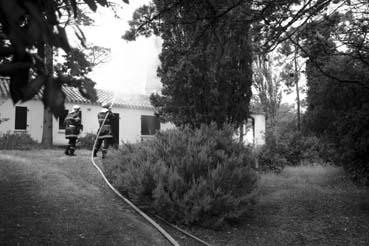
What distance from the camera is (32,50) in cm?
152

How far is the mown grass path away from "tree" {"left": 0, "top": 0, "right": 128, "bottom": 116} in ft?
11.8

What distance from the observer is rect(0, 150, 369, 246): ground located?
4844 millimetres

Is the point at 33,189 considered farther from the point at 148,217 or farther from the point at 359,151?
the point at 359,151

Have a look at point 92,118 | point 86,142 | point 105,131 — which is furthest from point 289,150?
point 92,118

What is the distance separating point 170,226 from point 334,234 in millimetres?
2826

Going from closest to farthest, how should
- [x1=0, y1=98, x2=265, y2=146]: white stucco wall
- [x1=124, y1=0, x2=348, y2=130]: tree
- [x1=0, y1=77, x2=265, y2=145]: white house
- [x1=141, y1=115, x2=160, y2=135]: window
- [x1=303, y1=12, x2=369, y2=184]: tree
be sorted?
[x1=124, y1=0, x2=348, y2=130]: tree
[x1=303, y1=12, x2=369, y2=184]: tree
[x1=0, y1=98, x2=265, y2=146]: white stucco wall
[x1=0, y1=77, x2=265, y2=145]: white house
[x1=141, y1=115, x2=160, y2=135]: window

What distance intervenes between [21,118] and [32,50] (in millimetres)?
19622

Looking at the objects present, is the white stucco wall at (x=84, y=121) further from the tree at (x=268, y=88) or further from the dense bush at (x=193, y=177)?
the dense bush at (x=193, y=177)

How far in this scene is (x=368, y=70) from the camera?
6.77 metres

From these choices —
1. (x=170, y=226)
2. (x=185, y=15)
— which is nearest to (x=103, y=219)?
(x=170, y=226)

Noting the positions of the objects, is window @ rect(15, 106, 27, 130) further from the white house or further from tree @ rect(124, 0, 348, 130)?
tree @ rect(124, 0, 348, 130)

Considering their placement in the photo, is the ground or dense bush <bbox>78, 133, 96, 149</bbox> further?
dense bush <bbox>78, 133, 96, 149</bbox>

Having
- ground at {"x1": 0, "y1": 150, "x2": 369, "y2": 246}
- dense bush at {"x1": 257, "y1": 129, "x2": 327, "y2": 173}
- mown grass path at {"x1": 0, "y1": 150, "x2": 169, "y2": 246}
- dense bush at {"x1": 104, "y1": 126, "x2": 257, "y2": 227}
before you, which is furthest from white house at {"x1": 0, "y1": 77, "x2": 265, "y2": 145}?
dense bush at {"x1": 104, "y1": 126, "x2": 257, "y2": 227}

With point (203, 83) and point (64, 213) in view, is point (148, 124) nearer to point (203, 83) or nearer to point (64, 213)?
A: point (203, 83)
